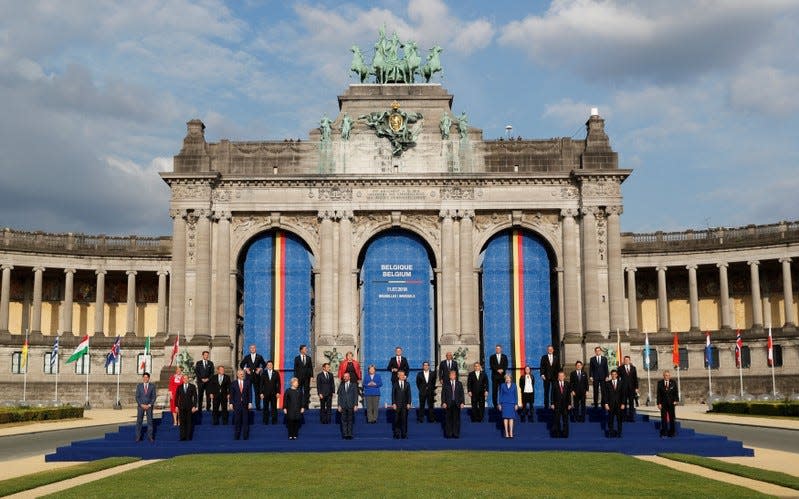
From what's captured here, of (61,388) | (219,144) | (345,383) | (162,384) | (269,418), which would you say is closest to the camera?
(345,383)

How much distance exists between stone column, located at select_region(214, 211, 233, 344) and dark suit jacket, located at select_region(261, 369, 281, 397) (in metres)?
24.6

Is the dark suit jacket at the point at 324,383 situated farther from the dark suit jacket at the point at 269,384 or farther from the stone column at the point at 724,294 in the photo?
the stone column at the point at 724,294

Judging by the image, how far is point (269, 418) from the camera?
3619cm

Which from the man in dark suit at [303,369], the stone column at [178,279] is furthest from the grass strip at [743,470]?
the stone column at [178,279]

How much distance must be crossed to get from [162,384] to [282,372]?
7.36m

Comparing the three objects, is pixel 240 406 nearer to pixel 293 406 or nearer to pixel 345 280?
pixel 293 406

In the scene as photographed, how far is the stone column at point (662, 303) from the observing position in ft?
250

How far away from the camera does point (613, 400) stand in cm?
3184

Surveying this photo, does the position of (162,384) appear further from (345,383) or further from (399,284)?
(345,383)

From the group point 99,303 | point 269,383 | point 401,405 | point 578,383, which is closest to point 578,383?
point 578,383

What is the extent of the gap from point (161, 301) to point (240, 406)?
49.4 meters

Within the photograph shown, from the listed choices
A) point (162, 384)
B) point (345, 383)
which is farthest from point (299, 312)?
point (345, 383)

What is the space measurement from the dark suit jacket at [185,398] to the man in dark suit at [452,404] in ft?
28.5

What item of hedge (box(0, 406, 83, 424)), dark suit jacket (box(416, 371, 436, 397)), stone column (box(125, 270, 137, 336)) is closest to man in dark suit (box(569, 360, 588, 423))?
dark suit jacket (box(416, 371, 436, 397))
